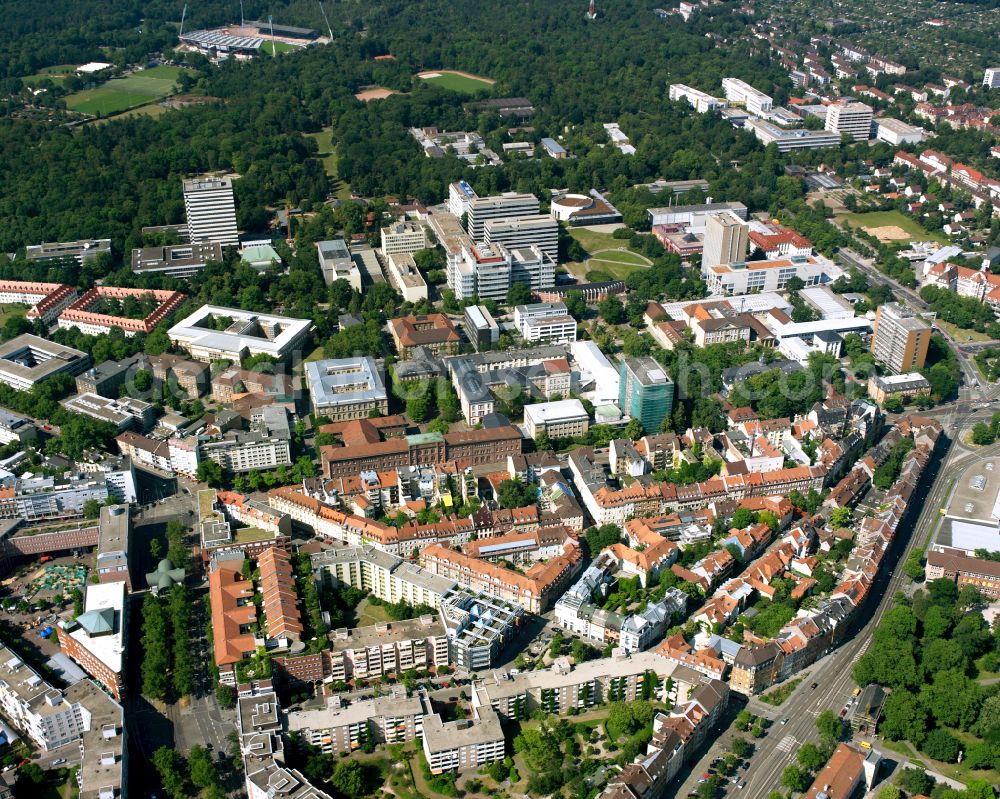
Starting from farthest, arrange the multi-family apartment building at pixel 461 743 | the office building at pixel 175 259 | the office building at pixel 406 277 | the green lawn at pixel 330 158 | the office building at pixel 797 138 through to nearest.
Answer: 1. the office building at pixel 797 138
2. the green lawn at pixel 330 158
3. the office building at pixel 175 259
4. the office building at pixel 406 277
5. the multi-family apartment building at pixel 461 743

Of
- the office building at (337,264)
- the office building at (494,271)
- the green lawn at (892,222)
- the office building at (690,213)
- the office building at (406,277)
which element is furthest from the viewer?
the office building at (690,213)

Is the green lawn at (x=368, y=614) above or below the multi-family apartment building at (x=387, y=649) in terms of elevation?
below

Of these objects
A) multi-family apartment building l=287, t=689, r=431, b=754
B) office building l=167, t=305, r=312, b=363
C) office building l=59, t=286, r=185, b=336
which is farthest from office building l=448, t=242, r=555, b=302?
multi-family apartment building l=287, t=689, r=431, b=754

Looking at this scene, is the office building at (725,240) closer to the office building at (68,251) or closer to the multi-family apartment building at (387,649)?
the multi-family apartment building at (387,649)

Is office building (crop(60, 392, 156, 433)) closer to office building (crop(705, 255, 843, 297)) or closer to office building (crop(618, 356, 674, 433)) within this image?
office building (crop(618, 356, 674, 433))

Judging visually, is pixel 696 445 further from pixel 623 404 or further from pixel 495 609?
pixel 495 609

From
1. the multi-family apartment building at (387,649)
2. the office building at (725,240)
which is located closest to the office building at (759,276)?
the office building at (725,240)

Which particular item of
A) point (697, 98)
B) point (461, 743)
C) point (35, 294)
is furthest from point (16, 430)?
point (697, 98)
